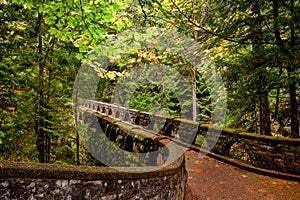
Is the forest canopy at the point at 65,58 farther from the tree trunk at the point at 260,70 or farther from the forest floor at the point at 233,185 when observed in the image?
the forest floor at the point at 233,185

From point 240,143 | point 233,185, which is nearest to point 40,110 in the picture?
point 233,185

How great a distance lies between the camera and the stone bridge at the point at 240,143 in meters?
6.69

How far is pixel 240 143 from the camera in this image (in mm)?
8234

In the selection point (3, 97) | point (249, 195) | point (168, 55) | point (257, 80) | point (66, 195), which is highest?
point (168, 55)

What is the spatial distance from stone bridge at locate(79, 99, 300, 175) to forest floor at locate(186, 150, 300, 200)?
0.58 meters

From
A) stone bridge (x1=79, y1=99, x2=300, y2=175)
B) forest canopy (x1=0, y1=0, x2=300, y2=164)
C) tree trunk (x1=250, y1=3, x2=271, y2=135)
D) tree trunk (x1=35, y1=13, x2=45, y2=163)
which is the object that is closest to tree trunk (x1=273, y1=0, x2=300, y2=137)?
forest canopy (x1=0, y1=0, x2=300, y2=164)

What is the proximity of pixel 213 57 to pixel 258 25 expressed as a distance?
2657mm

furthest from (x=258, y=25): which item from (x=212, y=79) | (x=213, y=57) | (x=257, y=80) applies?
(x=212, y=79)

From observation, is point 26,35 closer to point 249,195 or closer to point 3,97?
point 3,97

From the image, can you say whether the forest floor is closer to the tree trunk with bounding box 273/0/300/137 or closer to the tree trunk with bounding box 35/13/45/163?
the tree trunk with bounding box 273/0/300/137

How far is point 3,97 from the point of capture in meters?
5.01

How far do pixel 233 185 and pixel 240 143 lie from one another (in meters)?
2.42

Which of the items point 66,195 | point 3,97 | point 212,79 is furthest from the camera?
point 212,79

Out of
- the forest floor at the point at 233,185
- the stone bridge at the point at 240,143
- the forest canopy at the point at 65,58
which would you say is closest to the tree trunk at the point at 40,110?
the forest canopy at the point at 65,58
